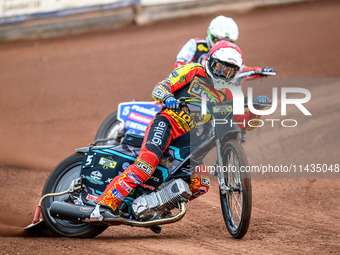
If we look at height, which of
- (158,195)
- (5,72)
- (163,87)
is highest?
(5,72)

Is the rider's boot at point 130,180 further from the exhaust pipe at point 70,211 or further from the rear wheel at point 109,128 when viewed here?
the rear wheel at point 109,128

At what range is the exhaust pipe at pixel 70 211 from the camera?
6082mm

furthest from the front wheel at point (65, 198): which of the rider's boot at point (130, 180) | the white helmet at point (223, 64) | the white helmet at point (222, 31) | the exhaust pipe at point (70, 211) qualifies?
the white helmet at point (222, 31)

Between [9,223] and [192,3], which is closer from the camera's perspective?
Answer: [9,223]

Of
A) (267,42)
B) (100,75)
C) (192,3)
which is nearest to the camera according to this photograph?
(100,75)

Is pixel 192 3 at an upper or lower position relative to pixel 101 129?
upper

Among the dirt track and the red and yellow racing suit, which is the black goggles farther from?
the dirt track

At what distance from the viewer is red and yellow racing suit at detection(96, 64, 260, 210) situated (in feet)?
20.0

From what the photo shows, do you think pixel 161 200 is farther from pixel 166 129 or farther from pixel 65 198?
pixel 65 198

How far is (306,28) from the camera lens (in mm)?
17203

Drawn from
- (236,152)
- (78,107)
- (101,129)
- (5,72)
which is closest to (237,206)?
(236,152)

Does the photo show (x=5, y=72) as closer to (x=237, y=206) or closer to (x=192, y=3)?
(x=192, y=3)

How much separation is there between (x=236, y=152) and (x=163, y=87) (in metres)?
1.02

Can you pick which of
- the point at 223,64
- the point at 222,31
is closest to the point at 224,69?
the point at 223,64
